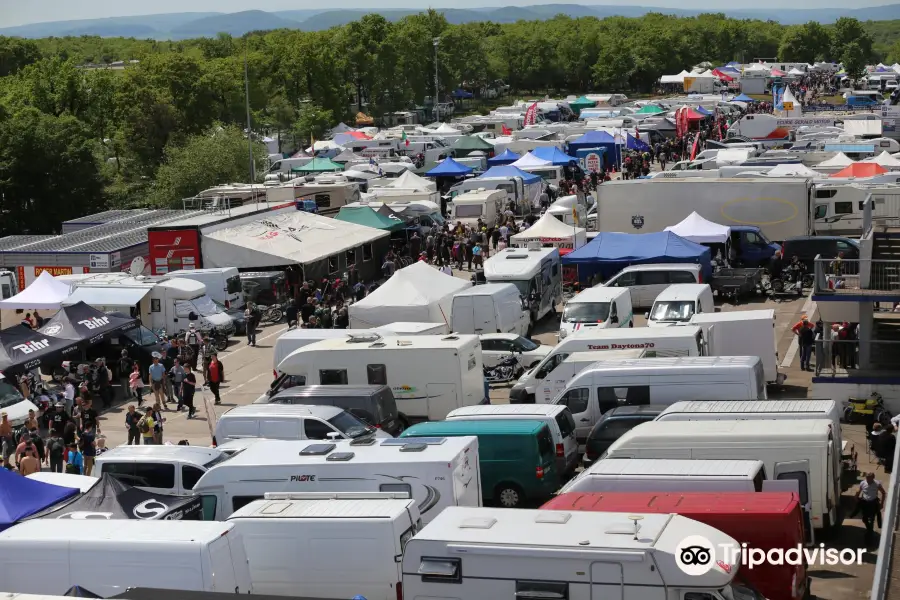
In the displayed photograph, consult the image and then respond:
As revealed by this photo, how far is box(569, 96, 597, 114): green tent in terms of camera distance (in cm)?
8756

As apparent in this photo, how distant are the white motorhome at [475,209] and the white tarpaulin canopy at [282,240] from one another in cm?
639

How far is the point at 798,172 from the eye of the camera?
36969 mm

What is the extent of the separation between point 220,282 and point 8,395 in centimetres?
845

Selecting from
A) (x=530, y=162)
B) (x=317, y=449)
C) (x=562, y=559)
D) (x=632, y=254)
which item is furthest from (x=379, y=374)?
(x=530, y=162)

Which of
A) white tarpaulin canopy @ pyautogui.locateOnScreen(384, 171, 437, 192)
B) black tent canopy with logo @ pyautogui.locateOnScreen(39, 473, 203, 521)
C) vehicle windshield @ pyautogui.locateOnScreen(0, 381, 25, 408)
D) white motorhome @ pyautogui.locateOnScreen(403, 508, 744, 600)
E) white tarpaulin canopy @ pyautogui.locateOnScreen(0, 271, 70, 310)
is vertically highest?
white motorhome @ pyautogui.locateOnScreen(403, 508, 744, 600)

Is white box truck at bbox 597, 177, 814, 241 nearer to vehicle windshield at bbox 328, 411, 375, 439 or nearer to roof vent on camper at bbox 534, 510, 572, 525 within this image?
vehicle windshield at bbox 328, 411, 375, 439

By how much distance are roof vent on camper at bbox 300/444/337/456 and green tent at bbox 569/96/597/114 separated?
7561cm

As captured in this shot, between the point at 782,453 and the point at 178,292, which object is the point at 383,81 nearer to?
the point at 178,292

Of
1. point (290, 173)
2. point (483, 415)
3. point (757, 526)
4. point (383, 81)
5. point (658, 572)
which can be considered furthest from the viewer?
point (383, 81)

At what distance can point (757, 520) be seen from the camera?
10836 millimetres

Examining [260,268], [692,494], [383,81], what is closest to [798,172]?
[260,268]

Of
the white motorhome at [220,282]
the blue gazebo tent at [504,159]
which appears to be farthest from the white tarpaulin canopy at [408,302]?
the blue gazebo tent at [504,159]

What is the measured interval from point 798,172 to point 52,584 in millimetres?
30384

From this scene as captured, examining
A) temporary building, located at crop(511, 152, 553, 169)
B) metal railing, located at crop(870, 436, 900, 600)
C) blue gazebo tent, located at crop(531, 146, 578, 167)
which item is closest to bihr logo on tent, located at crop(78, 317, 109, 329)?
metal railing, located at crop(870, 436, 900, 600)
